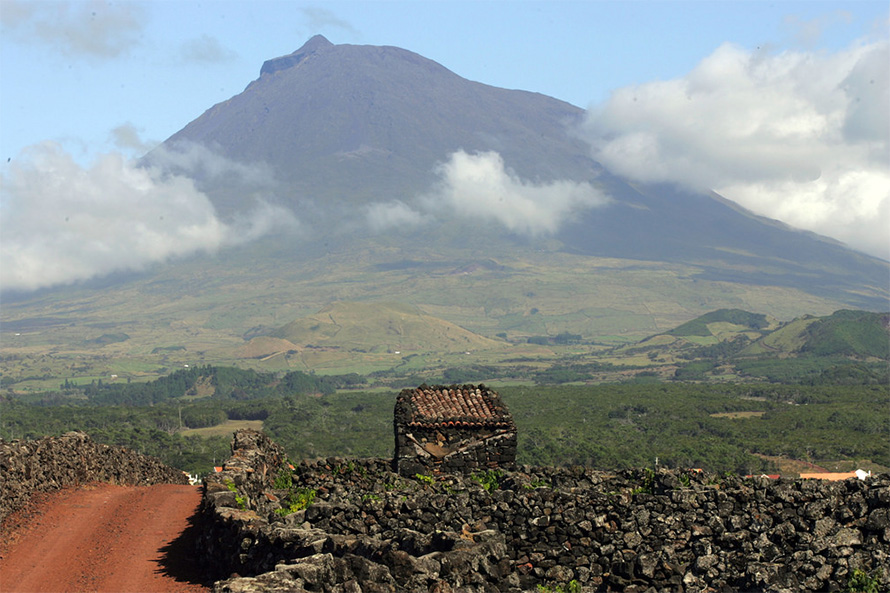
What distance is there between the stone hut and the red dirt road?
3.81 metres

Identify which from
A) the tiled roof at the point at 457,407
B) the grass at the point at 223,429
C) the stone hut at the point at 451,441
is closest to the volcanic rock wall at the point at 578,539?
the stone hut at the point at 451,441

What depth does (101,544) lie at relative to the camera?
1616cm

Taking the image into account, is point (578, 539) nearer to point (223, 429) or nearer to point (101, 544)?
point (101, 544)

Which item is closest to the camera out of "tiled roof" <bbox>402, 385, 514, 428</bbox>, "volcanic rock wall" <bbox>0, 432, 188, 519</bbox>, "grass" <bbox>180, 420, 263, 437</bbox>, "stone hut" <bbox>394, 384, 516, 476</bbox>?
"stone hut" <bbox>394, 384, 516, 476</bbox>

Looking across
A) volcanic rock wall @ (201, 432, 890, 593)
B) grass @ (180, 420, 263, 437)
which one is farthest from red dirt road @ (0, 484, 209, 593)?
grass @ (180, 420, 263, 437)

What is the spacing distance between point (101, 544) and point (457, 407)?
21.0ft

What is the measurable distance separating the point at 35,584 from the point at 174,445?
252 ft

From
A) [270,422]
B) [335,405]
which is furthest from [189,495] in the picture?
[335,405]

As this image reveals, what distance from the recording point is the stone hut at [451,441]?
18391 millimetres

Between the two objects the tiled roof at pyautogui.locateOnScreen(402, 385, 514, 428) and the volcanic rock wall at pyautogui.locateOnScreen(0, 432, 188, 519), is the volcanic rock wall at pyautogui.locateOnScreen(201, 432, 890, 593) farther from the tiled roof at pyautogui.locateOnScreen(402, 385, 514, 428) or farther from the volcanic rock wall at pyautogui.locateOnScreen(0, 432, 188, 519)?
the volcanic rock wall at pyautogui.locateOnScreen(0, 432, 188, 519)

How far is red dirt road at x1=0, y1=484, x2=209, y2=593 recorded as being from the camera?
13945 mm

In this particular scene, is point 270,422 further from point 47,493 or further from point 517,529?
point 517,529

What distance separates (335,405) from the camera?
14562 cm

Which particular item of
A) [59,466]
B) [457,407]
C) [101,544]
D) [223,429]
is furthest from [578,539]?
[223,429]
